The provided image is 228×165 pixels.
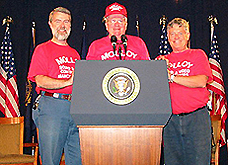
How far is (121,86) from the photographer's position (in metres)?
1.71

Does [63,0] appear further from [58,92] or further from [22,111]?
[58,92]

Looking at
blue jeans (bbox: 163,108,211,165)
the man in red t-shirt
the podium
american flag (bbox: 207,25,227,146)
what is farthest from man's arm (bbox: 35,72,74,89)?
american flag (bbox: 207,25,227,146)

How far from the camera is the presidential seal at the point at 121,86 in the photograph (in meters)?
1.68

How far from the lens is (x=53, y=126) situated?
2.28m

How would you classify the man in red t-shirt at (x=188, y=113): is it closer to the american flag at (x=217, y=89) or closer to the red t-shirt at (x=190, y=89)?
the red t-shirt at (x=190, y=89)

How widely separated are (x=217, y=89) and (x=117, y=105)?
12.8 ft

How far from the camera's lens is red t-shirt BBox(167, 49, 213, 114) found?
2465mm

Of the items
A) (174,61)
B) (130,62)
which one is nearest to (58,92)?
(130,62)

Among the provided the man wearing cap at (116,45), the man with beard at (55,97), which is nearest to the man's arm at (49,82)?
the man with beard at (55,97)

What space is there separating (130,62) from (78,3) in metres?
4.45

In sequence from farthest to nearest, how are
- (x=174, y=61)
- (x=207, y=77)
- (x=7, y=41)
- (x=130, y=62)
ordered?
(x=7, y=41) → (x=174, y=61) → (x=207, y=77) → (x=130, y=62)

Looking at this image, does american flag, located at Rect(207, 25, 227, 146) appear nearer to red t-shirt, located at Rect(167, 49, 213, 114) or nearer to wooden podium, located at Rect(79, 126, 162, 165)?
red t-shirt, located at Rect(167, 49, 213, 114)

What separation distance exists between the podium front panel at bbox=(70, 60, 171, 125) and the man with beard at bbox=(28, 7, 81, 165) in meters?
0.49

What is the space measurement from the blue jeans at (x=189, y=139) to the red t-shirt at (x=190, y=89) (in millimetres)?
73
